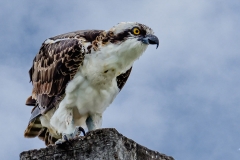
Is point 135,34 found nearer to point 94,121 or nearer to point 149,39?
point 149,39

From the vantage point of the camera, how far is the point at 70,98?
848 centimetres

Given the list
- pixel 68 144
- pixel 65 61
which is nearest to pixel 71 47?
pixel 65 61

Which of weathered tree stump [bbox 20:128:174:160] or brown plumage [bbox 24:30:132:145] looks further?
brown plumage [bbox 24:30:132:145]

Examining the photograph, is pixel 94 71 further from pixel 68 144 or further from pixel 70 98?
pixel 68 144

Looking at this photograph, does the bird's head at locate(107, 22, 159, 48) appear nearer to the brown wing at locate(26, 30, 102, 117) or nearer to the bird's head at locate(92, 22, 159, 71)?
the bird's head at locate(92, 22, 159, 71)

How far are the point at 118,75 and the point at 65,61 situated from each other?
3.14ft

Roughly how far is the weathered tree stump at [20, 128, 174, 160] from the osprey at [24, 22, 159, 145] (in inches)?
76.0

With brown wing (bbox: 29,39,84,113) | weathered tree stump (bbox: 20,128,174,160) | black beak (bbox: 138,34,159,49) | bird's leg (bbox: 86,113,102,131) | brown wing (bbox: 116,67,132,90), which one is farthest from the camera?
brown wing (bbox: 116,67,132,90)

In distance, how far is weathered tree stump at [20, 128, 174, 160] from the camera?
5.90 metres

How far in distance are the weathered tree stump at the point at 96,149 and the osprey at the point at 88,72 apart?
193 centimetres

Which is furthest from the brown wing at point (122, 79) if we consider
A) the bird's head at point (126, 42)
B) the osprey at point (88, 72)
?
the bird's head at point (126, 42)

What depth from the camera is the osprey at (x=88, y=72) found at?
8.41 meters

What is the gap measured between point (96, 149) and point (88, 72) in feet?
→ 8.66

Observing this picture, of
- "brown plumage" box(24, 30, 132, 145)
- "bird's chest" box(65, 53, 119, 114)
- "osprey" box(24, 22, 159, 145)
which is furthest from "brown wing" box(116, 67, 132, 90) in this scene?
"bird's chest" box(65, 53, 119, 114)
